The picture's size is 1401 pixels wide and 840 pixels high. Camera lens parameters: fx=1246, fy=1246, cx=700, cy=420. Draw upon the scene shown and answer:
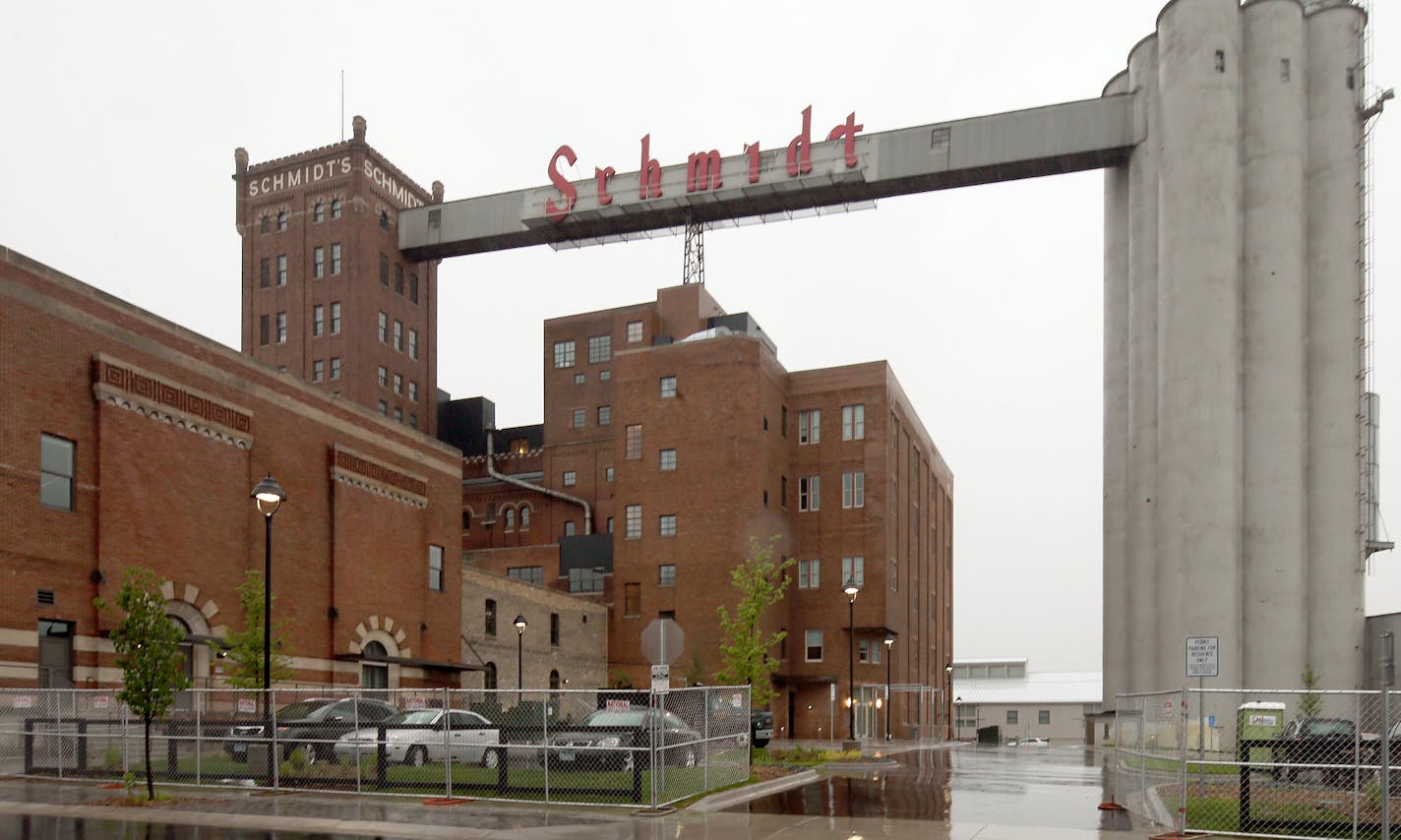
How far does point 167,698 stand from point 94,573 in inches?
526

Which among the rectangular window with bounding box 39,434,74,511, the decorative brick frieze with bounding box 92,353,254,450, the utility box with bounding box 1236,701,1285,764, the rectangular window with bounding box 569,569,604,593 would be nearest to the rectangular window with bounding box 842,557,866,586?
the rectangular window with bounding box 569,569,604,593

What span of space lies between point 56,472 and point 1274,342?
48577mm

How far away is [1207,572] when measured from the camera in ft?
177

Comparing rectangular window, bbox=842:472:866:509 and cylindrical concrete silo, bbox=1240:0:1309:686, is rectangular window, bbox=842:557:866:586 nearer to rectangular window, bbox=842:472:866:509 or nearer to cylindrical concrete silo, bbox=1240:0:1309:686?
rectangular window, bbox=842:472:866:509

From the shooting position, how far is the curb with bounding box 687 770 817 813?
2138 cm

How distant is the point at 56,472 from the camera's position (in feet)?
104

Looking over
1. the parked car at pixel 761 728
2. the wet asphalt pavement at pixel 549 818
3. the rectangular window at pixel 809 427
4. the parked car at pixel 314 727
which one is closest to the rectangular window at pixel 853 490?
the rectangular window at pixel 809 427

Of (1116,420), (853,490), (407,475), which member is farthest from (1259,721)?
(853,490)

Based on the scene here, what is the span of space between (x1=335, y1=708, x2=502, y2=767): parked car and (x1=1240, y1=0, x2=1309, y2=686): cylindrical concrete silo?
131 feet

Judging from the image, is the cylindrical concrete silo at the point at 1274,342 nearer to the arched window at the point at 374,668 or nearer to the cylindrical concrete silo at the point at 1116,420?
the cylindrical concrete silo at the point at 1116,420

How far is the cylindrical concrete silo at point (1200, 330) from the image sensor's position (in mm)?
54188

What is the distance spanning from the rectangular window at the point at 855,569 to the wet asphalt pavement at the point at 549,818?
44398mm

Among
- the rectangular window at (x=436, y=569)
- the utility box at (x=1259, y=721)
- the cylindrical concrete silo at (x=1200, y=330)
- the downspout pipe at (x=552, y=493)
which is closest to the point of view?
the utility box at (x=1259, y=721)

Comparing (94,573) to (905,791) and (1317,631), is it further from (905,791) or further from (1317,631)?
(1317,631)
